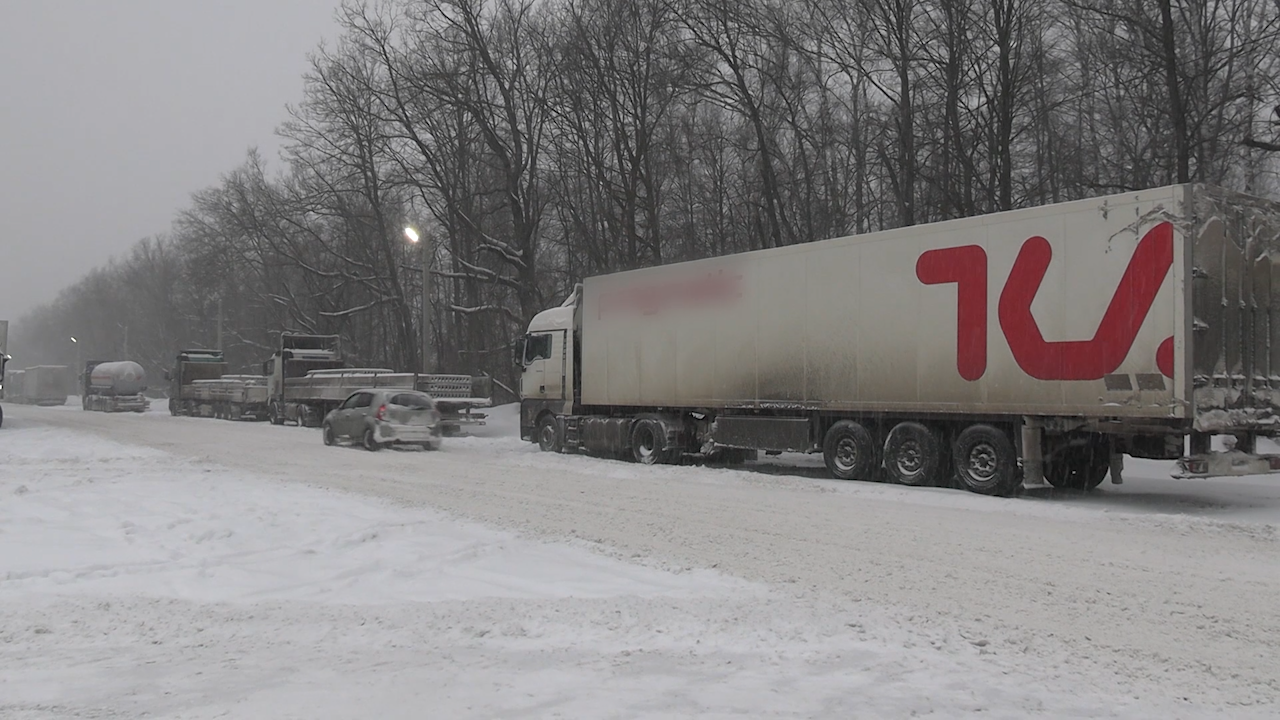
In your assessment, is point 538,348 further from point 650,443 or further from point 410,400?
point 650,443

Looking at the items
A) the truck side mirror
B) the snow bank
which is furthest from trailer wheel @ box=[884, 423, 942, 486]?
the truck side mirror

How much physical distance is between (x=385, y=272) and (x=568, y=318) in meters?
33.6

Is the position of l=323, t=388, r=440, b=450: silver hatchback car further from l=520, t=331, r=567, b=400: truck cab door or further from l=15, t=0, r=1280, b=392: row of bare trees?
l=15, t=0, r=1280, b=392: row of bare trees

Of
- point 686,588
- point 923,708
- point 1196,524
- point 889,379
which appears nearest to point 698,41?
point 889,379

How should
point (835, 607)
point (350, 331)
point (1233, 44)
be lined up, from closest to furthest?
point (835, 607) < point (1233, 44) < point (350, 331)

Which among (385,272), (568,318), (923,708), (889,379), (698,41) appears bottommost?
(923,708)

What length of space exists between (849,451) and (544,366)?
30.1ft

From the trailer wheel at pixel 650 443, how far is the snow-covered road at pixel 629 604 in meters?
5.96

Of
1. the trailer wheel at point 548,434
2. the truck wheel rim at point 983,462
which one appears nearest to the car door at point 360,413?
the trailer wheel at point 548,434

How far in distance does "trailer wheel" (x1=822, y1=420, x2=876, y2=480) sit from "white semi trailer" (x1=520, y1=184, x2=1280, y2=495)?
0.03 meters

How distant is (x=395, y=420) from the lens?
76.6 ft

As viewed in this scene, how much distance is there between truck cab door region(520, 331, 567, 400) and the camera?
22.9 m

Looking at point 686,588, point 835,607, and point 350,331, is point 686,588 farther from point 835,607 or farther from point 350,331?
point 350,331

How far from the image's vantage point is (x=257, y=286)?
227 feet
